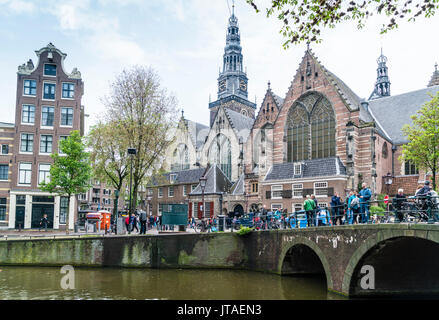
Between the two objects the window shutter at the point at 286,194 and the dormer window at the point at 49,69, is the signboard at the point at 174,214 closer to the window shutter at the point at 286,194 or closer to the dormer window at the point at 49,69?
the window shutter at the point at 286,194

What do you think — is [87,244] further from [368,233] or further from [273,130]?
[273,130]

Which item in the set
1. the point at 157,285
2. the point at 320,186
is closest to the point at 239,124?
the point at 320,186

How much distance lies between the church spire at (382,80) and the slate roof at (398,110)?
24.4 m

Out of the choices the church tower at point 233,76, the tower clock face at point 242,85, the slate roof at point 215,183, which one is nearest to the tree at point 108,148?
the slate roof at point 215,183

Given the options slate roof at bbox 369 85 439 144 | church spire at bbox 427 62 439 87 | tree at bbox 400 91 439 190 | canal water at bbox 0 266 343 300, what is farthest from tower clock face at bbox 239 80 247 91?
canal water at bbox 0 266 343 300

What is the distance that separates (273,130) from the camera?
40.8 m

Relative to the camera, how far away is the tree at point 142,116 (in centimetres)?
2906

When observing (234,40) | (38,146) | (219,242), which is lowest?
(219,242)

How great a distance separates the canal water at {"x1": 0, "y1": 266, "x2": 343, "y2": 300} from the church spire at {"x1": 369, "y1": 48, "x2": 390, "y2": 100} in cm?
5276

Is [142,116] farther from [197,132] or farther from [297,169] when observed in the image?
[197,132]

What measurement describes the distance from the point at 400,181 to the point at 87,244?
29.1 metres
